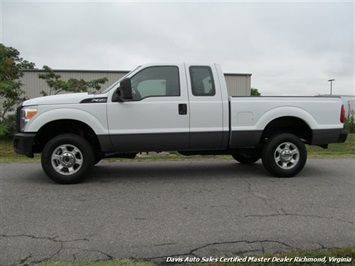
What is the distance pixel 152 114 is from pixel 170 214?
214cm

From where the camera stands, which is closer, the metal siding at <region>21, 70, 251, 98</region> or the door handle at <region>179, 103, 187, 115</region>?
the door handle at <region>179, 103, 187, 115</region>

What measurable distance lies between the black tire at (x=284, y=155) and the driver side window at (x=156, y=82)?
2075mm

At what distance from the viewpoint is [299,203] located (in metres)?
4.95

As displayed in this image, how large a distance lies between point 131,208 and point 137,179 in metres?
1.80

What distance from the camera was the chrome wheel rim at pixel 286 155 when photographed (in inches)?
258

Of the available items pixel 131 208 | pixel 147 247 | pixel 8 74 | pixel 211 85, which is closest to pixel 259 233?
pixel 147 247

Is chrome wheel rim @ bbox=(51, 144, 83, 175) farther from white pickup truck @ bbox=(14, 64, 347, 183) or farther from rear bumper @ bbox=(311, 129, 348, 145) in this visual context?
rear bumper @ bbox=(311, 129, 348, 145)

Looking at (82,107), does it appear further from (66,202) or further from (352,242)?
(352,242)

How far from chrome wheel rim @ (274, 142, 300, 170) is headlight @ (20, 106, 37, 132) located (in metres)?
4.47

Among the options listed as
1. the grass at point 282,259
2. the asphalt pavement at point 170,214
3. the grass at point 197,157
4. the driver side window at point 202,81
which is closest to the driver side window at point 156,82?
the driver side window at point 202,81

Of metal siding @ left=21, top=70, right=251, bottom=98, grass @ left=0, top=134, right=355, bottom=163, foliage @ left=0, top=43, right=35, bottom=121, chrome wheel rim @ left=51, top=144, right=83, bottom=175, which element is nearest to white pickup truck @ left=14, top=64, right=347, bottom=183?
chrome wheel rim @ left=51, top=144, right=83, bottom=175

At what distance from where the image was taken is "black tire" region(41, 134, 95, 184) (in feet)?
19.3

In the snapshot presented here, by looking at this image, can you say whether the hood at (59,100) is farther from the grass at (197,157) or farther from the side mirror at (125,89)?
the grass at (197,157)

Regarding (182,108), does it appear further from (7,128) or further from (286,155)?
(7,128)
